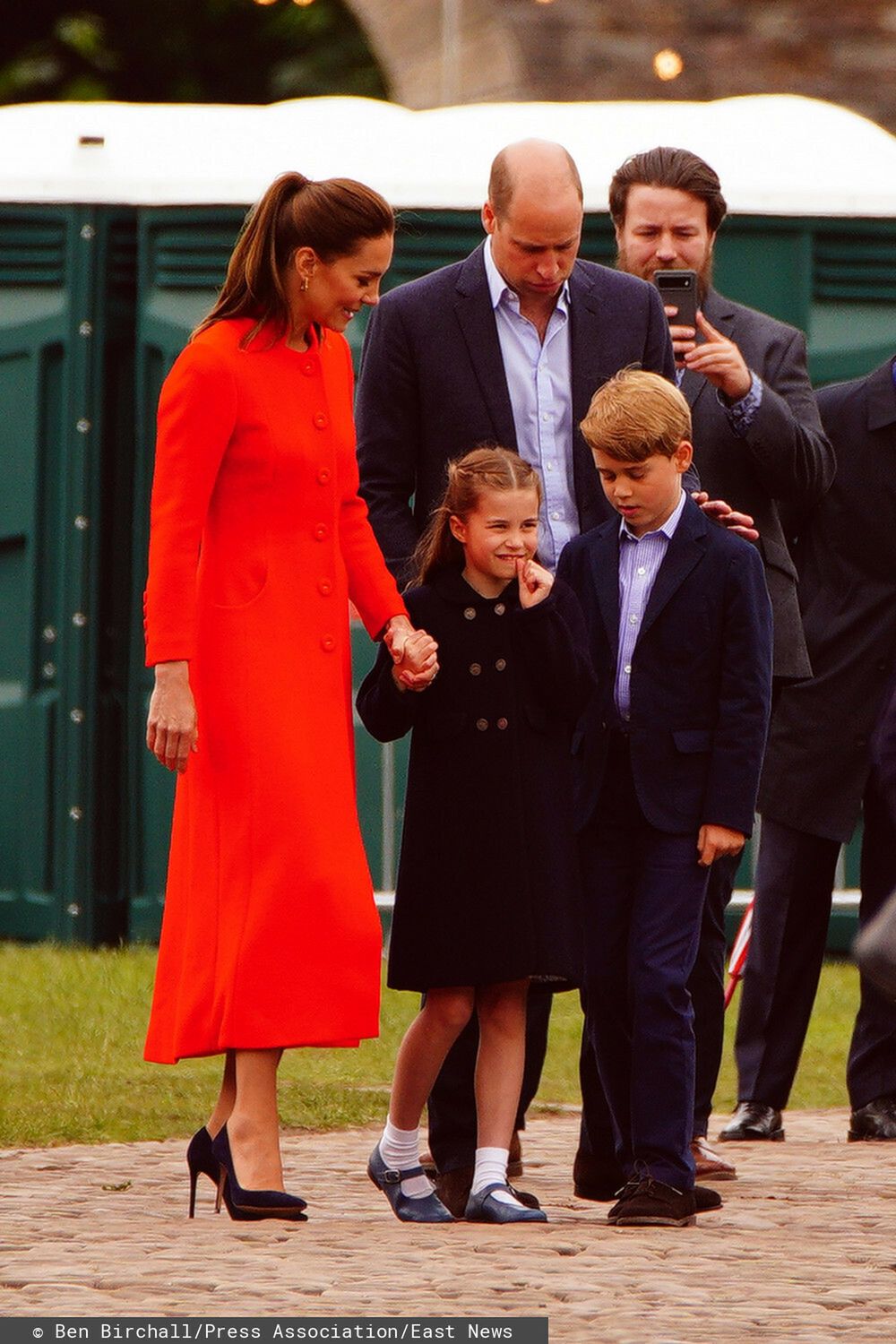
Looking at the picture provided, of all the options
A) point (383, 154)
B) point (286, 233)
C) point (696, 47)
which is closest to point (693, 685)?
point (286, 233)

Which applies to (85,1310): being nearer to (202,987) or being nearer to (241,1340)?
(241,1340)

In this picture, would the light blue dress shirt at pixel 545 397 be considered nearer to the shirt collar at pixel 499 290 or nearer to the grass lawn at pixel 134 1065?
the shirt collar at pixel 499 290

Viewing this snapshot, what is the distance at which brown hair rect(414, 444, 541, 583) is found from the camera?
580 centimetres

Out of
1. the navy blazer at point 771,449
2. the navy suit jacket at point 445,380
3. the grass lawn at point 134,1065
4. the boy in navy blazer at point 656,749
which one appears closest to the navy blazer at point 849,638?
the navy blazer at point 771,449

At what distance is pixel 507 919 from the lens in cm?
581

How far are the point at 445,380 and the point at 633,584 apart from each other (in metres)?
0.58

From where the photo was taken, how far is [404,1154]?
5.91 metres

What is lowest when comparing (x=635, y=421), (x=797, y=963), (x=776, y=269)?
(x=797, y=963)

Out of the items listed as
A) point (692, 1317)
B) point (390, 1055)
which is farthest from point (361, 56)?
point (692, 1317)

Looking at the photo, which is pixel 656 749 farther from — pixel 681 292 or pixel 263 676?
pixel 681 292

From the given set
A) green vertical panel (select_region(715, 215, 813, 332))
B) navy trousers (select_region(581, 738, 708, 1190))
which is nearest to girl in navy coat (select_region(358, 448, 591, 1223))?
navy trousers (select_region(581, 738, 708, 1190))

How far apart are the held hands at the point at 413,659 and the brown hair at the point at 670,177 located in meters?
1.39

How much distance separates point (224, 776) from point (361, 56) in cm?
1620

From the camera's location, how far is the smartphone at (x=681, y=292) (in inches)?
263
